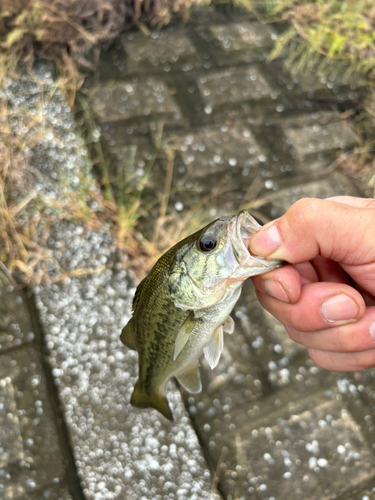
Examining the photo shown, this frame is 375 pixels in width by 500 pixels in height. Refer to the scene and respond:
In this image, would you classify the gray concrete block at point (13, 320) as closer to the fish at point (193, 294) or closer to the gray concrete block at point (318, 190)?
the fish at point (193, 294)

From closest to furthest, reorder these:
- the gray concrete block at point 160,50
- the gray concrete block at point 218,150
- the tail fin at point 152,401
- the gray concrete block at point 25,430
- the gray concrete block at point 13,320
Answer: the tail fin at point 152,401 < the gray concrete block at point 25,430 < the gray concrete block at point 13,320 < the gray concrete block at point 218,150 < the gray concrete block at point 160,50

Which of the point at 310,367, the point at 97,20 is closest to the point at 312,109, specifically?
the point at 97,20

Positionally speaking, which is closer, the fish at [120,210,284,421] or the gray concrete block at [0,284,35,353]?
the fish at [120,210,284,421]

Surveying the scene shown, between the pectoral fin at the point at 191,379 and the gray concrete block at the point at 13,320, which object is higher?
the pectoral fin at the point at 191,379

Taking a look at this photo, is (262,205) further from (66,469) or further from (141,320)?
(66,469)

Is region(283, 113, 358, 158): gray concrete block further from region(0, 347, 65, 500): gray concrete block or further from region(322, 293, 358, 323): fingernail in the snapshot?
region(0, 347, 65, 500): gray concrete block

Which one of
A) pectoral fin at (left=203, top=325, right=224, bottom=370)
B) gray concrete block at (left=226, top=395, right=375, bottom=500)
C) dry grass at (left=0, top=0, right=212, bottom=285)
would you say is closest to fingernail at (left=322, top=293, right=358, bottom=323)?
pectoral fin at (left=203, top=325, right=224, bottom=370)

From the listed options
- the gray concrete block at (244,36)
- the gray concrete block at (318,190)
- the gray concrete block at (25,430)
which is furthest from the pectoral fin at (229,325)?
the gray concrete block at (244,36)

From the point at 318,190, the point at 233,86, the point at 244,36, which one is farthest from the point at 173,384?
the point at 244,36
